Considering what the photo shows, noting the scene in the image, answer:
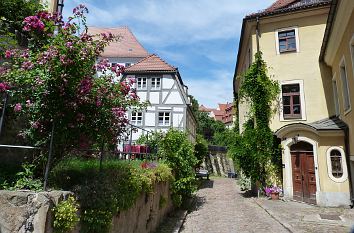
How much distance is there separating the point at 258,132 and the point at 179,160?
5977mm

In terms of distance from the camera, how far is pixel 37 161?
170 inches

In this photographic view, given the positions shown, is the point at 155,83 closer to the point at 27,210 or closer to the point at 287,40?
the point at 287,40

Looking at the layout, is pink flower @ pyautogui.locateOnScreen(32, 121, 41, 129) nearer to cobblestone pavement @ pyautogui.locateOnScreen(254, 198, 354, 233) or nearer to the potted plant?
cobblestone pavement @ pyautogui.locateOnScreen(254, 198, 354, 233)

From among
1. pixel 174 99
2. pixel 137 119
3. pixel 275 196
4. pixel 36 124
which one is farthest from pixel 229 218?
pixel 137 119

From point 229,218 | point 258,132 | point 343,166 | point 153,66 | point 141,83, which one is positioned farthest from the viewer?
point 153,66

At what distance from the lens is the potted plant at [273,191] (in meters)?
14.6

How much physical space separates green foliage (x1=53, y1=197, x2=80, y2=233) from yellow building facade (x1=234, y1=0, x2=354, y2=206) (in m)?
12.4

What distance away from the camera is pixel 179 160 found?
11602 mm

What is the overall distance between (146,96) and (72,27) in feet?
70.3

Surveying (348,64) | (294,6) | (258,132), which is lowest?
(258,132)

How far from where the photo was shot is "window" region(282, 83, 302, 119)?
617 inches

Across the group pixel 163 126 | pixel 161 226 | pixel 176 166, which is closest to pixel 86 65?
pixel 161 226

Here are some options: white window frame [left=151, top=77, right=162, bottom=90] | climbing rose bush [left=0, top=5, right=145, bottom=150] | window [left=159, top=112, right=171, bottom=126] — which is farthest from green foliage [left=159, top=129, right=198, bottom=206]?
white window frame [left=151, top=77, right=162, bottom=90]

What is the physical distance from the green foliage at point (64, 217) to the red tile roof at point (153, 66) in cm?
2214
